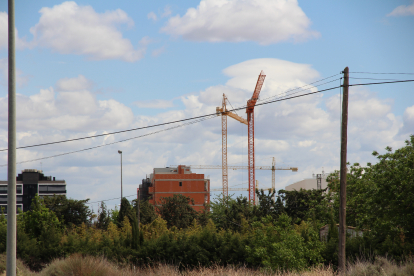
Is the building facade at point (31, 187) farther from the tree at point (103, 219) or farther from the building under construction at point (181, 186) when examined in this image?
the tree at point (103, 219)

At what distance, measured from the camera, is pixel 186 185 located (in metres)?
103

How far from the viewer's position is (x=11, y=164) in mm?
9938

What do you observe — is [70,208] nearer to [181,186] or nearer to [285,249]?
[285,249]

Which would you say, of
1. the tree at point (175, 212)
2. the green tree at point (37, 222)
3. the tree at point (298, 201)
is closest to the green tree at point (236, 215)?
the tree at point (298, 201)

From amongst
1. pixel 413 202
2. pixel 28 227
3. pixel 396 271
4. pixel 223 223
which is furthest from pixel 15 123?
pixel 223 223

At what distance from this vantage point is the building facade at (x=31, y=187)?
130m

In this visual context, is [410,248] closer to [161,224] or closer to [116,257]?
[116,257]

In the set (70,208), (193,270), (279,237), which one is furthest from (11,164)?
(70,208)

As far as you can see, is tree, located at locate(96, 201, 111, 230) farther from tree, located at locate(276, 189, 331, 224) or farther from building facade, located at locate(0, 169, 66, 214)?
building facade, located at locate(0, 169, 66, 214)

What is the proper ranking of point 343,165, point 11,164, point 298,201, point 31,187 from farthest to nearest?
1. point 31,187
2. point 298,201
3. point 343,165
4. point 11,164

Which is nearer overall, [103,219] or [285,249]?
[285,249]

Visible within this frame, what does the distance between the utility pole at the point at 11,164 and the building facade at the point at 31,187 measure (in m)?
128

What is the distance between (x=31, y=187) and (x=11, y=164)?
5260 inches

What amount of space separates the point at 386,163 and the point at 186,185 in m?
80.1
